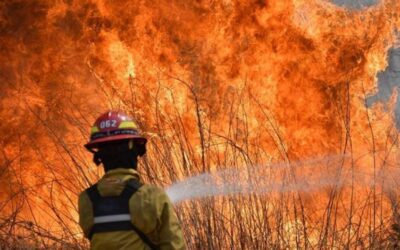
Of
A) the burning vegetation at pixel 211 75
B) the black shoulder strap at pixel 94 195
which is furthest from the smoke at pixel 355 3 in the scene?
the black shoulder strap at pixel 94 195

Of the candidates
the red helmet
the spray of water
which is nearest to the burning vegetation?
the spray of water

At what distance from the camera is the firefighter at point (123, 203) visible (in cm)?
417

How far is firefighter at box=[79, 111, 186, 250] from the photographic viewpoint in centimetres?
417

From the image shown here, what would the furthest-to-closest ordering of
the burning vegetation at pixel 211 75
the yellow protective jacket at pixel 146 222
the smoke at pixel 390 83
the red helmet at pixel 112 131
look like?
the smoke at pixel 390 83 < the burning vegetation at pixel 211 75 < the red helmet at pixel 112 131 < the yellow protective jacket at pixel 146 222

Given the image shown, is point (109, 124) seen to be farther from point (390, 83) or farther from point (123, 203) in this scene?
point (390, 83)

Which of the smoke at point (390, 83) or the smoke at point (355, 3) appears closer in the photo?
the smoke at point (355, 3)

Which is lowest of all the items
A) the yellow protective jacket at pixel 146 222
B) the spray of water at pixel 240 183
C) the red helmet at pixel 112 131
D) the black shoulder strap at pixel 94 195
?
the yellow protective jacket at pixel 146 222

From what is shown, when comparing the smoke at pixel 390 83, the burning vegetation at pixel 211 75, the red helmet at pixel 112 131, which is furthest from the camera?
the smoke at pixel 390 83

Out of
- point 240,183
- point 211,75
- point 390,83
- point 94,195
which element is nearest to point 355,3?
point 390,83

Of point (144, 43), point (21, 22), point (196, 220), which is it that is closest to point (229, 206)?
point (196, 220)

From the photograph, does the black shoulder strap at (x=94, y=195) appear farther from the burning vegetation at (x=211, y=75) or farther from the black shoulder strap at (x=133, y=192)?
the burning vegetation at (x=211, y=75)

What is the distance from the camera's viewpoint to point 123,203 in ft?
13.8

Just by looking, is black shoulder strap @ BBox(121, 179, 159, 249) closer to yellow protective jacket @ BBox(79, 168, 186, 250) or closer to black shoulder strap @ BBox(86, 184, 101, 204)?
yellow protective jacket @ BBox(79, 168, 186, 250)

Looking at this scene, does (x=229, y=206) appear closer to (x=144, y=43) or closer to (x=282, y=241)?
(x=282, y=241)
